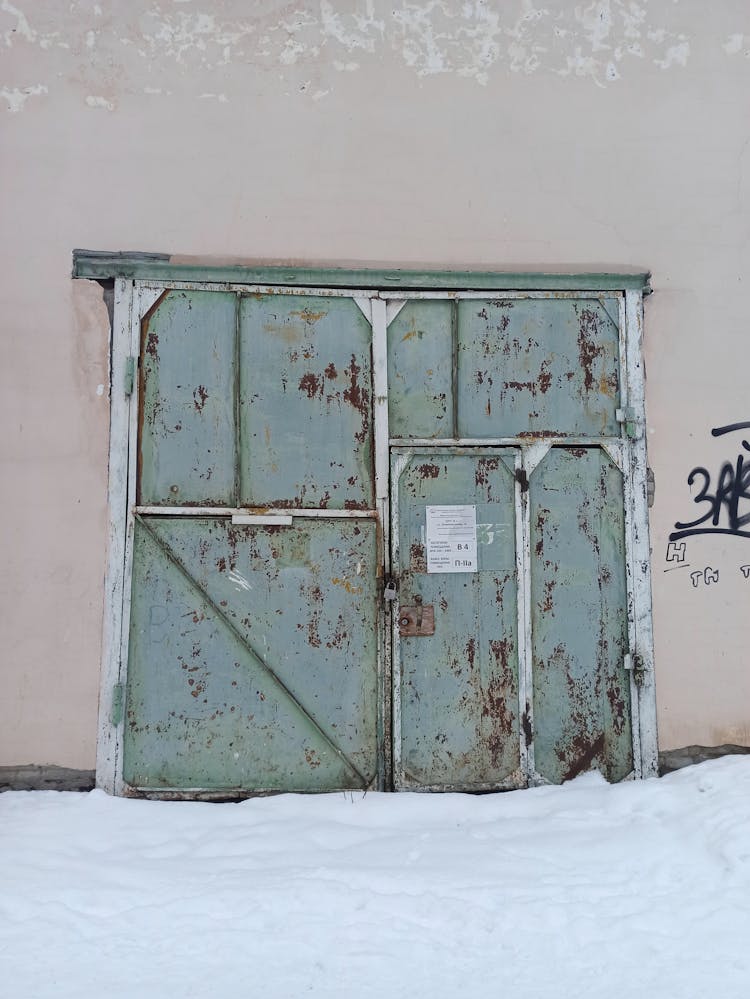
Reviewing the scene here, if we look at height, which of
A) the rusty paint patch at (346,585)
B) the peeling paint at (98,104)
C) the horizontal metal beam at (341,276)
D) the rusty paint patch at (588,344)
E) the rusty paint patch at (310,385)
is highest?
the peeling paint at (98,104)

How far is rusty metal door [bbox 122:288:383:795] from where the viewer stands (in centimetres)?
394

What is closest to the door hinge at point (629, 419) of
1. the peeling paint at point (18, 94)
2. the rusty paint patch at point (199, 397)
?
A: the rusty paint patch at point (199, 397)

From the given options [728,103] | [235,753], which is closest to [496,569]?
[235,753]

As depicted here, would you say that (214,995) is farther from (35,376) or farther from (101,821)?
(35,376)

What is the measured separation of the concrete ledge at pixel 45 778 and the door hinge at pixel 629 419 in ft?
10.7

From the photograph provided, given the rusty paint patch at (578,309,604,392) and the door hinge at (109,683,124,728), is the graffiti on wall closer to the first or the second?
the rusty paint patch at (578,309,604,392)

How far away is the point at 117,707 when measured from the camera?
3.89 m

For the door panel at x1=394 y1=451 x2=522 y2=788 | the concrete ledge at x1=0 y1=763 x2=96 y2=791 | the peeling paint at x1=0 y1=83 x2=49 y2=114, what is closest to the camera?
the concrete ledge at x1=0 y1=763 x2=96 y2=791

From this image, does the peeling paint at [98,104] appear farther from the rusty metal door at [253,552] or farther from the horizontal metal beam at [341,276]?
the rusty metal door at [253,552]

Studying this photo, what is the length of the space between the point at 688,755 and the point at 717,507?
132 centimetres

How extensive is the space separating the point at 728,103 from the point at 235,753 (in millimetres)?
4384

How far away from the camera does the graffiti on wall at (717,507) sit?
4152 mm

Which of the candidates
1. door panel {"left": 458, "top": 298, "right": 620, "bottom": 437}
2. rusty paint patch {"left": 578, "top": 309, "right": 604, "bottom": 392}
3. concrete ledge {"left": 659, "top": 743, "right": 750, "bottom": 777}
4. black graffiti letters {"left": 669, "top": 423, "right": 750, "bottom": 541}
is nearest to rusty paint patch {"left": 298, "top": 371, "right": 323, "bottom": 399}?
door panel {"left": 458, "top": 298, "right": 620, "bottom": 437}

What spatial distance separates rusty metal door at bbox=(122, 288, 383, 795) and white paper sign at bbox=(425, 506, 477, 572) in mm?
306
